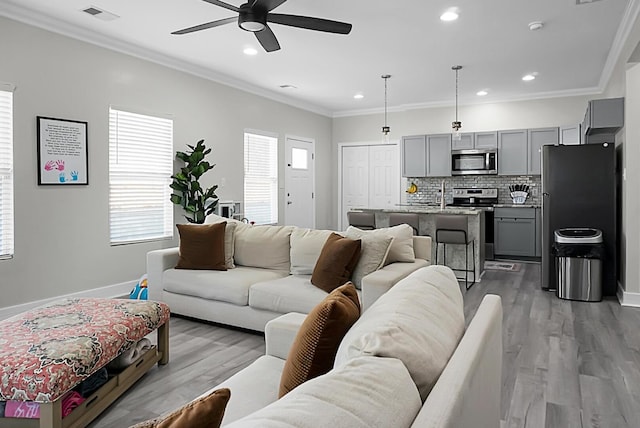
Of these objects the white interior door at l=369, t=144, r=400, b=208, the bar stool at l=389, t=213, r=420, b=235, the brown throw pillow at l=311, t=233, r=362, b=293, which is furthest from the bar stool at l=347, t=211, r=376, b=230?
the brown throw pillow at l=311, t=233, r=362, b=293

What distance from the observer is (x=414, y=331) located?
1.18 meters

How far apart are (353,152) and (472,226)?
3920mm

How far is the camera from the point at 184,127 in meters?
5.92

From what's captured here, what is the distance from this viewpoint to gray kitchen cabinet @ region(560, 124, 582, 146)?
725cm

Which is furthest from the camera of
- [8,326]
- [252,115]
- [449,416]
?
[252,115]

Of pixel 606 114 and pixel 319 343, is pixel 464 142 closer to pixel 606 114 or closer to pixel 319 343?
pixel 606 114

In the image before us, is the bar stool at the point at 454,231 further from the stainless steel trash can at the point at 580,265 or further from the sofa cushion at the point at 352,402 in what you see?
the sofa cushion at the point at 352,402

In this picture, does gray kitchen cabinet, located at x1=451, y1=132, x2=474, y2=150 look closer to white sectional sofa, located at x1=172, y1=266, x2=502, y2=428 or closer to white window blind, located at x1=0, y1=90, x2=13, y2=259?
white window blind, located at x1=0, y1=90, x2=13, y2=259

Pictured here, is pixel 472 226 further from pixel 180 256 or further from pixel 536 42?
pixel 180 256

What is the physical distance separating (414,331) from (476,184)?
24.9 feet

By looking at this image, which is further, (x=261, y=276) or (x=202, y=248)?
(x=202, y=248)

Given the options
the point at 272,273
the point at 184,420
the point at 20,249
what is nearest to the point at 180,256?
the point at 272,273

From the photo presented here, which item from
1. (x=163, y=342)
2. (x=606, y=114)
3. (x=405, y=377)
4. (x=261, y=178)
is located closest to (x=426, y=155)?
(x=261, y=178)

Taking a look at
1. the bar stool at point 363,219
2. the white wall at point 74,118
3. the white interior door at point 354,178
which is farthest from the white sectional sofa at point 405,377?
the white interior door at point 354,178
